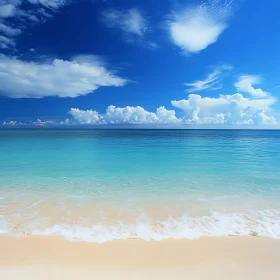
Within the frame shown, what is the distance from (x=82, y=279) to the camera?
309 cm

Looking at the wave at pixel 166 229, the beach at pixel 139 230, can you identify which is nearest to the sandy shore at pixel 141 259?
the beach at pixel 139 230

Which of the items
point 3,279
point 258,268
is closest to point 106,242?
point 3,279

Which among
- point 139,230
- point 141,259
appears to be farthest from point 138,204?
point 141,259

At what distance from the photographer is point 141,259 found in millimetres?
3572

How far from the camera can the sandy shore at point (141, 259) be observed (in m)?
3.21

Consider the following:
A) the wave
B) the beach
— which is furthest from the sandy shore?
the wave

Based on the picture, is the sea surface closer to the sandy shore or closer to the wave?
the wave

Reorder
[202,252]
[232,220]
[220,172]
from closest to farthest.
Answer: [202,252] < [232,220] < [220,172]

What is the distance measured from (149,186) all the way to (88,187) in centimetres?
272

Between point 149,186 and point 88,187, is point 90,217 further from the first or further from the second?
point 149,186

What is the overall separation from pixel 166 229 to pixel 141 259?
1267 millimetres

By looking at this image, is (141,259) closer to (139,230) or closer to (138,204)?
(139,230)

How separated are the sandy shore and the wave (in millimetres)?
223

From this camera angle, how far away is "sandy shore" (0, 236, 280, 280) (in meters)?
3.21
